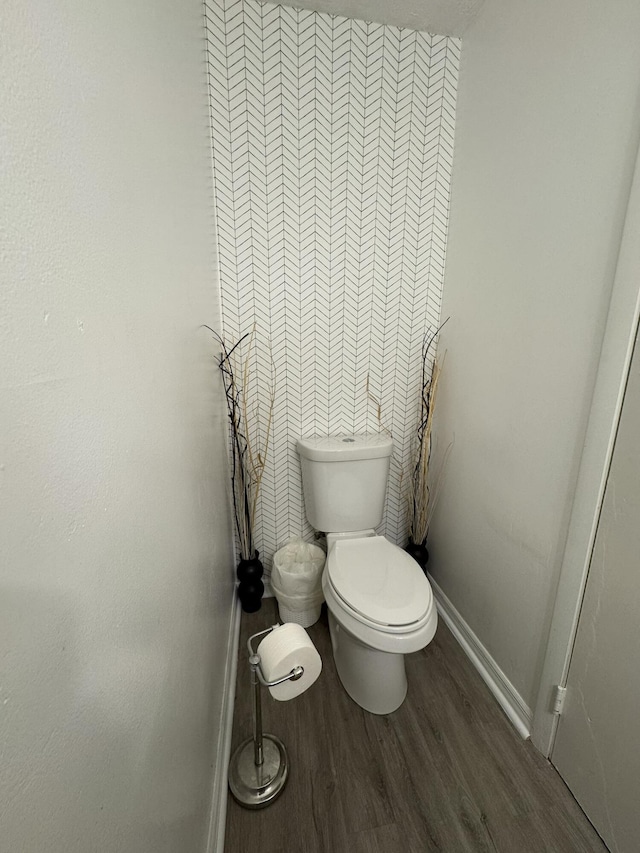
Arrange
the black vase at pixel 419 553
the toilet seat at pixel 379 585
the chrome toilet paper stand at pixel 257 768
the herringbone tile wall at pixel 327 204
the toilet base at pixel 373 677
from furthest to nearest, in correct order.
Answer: the black vase at pixel 419 553 → the herringbone tile wall at pixel 327 204 → the toilet base at pixel 373 677 → the toilet seat at pixel 379 585 → the chrome toilet paper stand at pixel 257 768

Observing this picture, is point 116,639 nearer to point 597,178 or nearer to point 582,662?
point 582,662

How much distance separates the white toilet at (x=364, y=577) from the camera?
1140 millimetres

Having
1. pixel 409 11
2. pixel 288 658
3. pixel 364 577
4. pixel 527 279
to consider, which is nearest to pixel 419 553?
pixel 364 577

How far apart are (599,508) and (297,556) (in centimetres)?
118

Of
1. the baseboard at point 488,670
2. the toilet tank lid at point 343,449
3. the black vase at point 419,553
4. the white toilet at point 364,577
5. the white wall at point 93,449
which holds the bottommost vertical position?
the baseboard at point 488,670

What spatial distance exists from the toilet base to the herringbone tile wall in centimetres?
70

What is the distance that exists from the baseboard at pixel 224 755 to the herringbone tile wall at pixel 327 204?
0.60 meters

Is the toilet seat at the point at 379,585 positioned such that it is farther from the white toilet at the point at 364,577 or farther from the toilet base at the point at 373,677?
the toilet base at the point at 373,677

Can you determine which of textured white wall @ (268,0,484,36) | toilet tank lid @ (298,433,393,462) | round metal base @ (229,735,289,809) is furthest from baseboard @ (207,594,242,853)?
textured white wall @ (268,0,484,36)

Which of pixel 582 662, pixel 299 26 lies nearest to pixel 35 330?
pixel 582 662

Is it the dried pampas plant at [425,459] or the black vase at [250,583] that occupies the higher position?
the dried pampas plant at [425,459]

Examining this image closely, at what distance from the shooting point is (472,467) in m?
1.47

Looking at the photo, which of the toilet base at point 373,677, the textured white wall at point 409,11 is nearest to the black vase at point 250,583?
Answer: the toilet base at point 373,677

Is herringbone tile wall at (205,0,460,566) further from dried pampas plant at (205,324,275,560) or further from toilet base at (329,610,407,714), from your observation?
toilet base at (329,610,407,714)
